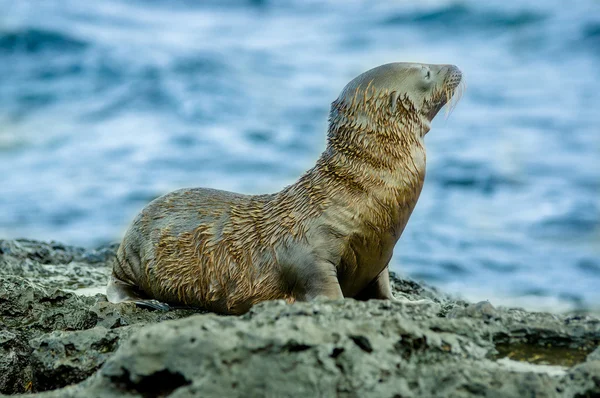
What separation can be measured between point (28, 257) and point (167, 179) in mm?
9480

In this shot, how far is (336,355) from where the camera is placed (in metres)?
3.53

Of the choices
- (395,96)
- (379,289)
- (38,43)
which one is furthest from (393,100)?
(38,43)

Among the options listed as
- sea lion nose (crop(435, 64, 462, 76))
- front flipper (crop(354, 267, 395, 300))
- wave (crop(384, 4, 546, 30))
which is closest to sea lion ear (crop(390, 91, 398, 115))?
sea lion nose (crop(435, 64, 462, 76))

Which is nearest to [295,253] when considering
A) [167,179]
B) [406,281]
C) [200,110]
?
[406,281]

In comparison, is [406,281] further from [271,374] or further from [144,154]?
[144,154]

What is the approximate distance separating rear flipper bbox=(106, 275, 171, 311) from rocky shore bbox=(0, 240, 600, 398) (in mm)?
1180

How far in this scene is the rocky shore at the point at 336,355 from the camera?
3406mm

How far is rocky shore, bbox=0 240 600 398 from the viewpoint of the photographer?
3.41m

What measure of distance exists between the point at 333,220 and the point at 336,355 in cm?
161

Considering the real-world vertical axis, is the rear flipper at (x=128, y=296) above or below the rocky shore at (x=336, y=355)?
below

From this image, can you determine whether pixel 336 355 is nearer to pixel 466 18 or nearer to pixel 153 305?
pixel 153 305

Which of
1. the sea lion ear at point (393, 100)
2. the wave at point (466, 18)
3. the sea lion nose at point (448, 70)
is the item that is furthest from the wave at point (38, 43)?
the sea lion ear at point (393, 100)

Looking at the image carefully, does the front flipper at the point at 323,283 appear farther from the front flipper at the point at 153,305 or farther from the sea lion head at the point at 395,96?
the front flipper at the point at 153,305

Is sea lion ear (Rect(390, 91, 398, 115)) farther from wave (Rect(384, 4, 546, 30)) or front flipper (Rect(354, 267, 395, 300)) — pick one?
wave (Rect(384, 4, 546, 30))
